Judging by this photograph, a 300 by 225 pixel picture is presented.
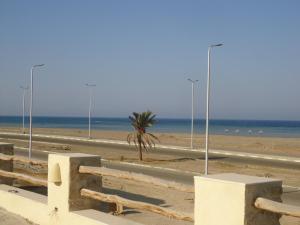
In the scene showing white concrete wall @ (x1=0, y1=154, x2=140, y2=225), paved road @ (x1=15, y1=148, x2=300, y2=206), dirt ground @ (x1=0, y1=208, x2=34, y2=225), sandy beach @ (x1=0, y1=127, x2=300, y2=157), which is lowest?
paved road @ (x1=15, y1=148, x2=300, y2=206)

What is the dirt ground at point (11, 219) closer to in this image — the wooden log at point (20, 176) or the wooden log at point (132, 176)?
the wooden log at point (20, 176)

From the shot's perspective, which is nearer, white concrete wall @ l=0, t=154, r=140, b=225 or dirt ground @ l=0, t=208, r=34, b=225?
white concrete wall @ l=0, t=154, r=140, b=225

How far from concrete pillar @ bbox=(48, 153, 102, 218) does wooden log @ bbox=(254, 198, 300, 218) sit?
3364 mm

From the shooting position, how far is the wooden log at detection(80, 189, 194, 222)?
626cm

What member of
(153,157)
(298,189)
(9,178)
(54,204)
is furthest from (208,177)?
(153,157)

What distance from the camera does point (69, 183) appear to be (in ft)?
25.2

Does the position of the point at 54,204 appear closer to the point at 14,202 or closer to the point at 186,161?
the point at 14,202

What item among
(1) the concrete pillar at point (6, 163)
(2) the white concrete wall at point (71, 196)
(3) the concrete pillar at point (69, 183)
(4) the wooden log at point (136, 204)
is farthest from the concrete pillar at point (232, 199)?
(1) the concrete pillar at point (6, 163)

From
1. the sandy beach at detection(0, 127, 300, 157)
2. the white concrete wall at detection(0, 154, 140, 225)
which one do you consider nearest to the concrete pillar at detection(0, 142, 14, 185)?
the white concrete wall at detection(0, 154, 140, 225)

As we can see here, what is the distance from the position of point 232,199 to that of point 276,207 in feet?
1.41

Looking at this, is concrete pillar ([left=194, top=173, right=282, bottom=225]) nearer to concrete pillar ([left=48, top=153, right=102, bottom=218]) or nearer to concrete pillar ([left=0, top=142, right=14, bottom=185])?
concrete pillar ([left=48, top=153, right=102, bottom=218])

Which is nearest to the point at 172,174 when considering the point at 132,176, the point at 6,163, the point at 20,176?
the point at 6,163

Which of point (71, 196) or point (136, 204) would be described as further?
point (71, 196)

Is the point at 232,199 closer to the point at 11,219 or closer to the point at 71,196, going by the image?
the point at 71,196
